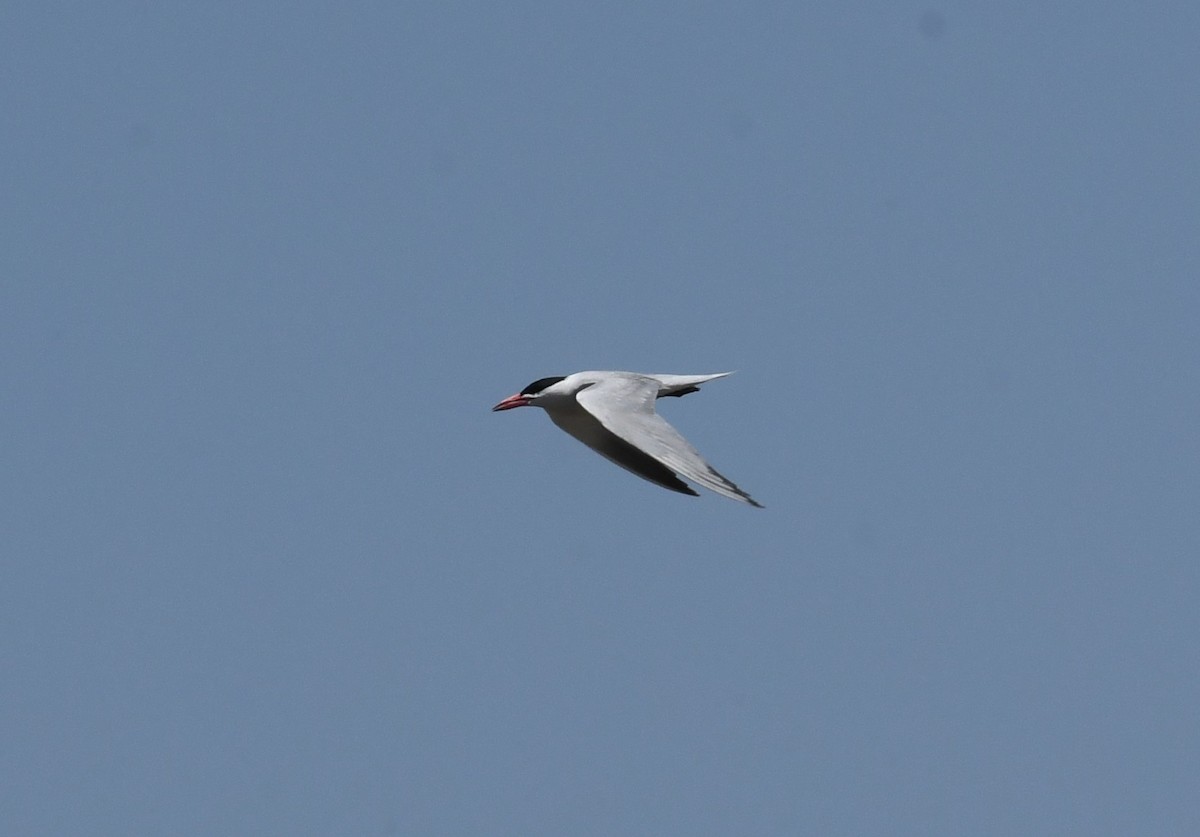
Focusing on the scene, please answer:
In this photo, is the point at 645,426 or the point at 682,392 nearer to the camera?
the point at 645,426

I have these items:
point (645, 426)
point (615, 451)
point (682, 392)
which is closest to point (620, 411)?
point (645, 426)

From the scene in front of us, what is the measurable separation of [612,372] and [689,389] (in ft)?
5.30

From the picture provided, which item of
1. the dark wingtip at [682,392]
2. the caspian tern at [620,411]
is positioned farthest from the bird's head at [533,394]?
the dark wingtip at [682,392]

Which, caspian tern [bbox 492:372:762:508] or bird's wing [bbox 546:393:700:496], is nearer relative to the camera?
caspian tern [bbox 492:372:762:508]

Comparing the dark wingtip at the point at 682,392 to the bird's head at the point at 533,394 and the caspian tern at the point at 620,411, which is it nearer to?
the caspian tern at the point at 620,411

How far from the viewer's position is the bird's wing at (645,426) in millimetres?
20797

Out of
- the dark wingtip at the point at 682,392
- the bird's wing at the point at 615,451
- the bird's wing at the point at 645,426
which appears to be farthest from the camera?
the dark wingtip at the point at 682,392

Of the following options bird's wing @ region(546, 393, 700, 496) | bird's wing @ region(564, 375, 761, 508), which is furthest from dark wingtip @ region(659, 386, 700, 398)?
bird's wing @ region(546, 393, 700, 496)

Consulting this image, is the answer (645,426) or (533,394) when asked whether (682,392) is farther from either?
(645,426)

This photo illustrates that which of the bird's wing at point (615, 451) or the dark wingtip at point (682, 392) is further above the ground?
the dark wingtip at point (682, 392)

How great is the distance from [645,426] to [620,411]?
0.60 metres

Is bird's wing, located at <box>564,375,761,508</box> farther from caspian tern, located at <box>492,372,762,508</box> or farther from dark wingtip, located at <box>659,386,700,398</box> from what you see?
dark wingtip, located at <box>659,386,700,398</box>

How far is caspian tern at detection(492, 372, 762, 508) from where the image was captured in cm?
2219

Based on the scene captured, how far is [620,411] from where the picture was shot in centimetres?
2291
